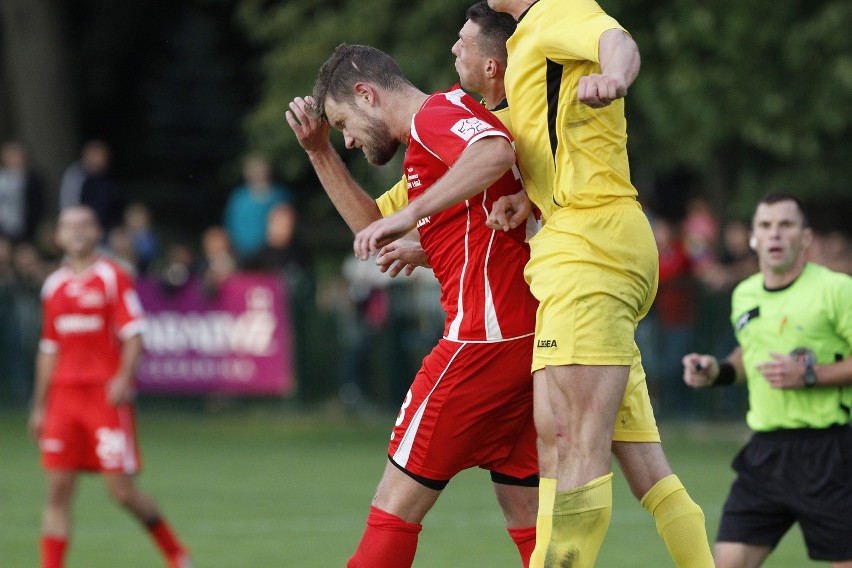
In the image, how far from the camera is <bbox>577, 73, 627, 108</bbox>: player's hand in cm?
505

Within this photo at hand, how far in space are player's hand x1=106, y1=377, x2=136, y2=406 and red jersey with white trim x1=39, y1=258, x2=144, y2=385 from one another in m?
0.25

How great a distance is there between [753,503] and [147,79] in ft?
78.3

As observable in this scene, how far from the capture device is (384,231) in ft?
18.2

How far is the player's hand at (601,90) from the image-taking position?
5055 millimetres

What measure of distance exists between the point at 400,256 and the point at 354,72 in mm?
747

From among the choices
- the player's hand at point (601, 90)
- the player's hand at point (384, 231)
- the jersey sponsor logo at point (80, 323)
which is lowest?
the jersey sponsor logo at point (80, 323)

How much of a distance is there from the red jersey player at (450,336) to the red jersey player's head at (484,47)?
17 centimetres

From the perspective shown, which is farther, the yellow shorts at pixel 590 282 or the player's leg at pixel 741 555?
the player's leg at pixel 741 555

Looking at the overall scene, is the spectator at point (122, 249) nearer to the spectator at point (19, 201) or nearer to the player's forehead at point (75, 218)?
the spectator at point (19, 201)

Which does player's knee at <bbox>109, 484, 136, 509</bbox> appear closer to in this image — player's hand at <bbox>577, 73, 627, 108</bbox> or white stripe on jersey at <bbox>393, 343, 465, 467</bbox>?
white stripe on jersey at <bbox>393, 343, 465, 467</bbox>

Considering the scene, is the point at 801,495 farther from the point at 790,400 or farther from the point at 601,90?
the point at 601,90

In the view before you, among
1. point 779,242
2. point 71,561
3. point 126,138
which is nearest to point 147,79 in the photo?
point 126,138

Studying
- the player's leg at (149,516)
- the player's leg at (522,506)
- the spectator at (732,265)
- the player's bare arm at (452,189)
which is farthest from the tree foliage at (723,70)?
the player's bare arm at (452,189)

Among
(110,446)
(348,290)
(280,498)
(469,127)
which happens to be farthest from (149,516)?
(348,290)
